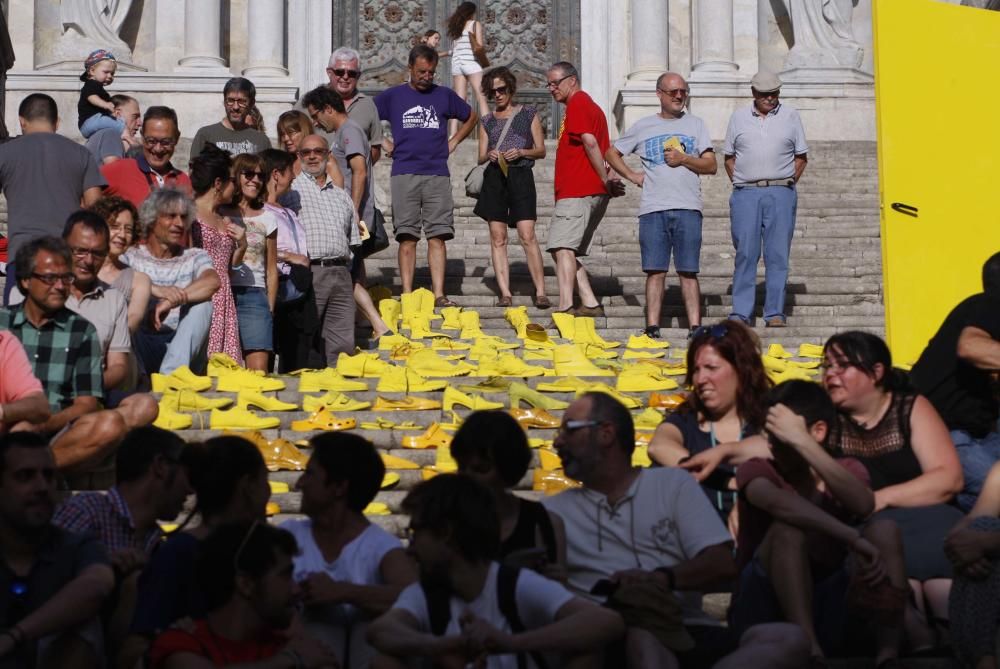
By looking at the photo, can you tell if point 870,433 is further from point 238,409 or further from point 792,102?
point 792,102

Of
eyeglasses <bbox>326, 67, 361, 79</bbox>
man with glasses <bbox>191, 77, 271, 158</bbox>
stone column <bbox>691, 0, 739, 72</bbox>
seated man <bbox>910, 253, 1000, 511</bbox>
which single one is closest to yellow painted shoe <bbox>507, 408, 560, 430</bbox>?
seated man <bbox>910, 253, 1000, 511</bbox>

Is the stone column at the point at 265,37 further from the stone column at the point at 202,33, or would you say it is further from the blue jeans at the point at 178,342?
the blue jeans at the point at 178,342

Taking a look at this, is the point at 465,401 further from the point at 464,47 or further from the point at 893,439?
the point at 464,47

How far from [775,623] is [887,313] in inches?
199

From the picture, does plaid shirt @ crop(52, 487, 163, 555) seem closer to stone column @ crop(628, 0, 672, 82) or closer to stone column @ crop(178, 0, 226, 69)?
stone column @ crop(178, 0, 226, 69)

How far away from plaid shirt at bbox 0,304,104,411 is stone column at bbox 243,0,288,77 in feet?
40.6

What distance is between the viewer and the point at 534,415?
955cm

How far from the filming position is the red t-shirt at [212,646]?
573cm

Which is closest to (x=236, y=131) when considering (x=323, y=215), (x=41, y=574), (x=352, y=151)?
(x=352, y=151)

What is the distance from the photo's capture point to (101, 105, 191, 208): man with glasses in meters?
11.6

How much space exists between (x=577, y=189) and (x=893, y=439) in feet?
18.8

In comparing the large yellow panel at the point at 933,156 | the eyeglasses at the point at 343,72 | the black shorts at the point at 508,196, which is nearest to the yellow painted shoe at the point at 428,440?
the large yellow panel at the point at 933,156

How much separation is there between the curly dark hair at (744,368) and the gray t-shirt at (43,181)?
4.91m

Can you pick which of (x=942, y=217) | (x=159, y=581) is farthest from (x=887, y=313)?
(x=159, y=581)
